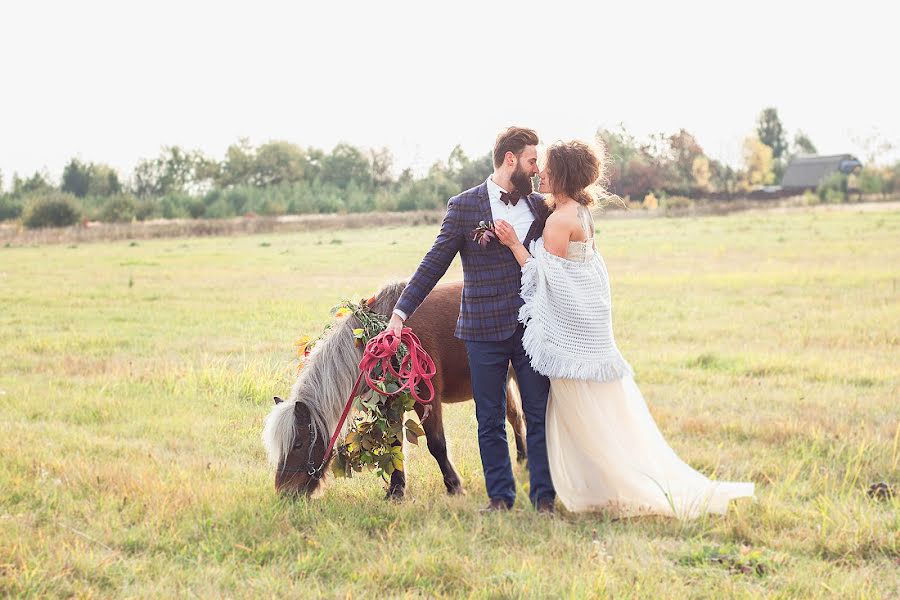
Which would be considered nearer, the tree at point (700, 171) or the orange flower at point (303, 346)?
the orange flower at point (303, 346)

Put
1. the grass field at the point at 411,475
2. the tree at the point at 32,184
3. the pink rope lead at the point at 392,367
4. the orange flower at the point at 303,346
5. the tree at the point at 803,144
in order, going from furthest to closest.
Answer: the tree at the point at 803,144
the tree at the point at 32,184
the orange flower at the point at 303,346
the pink rope lead at the point at 392,367
the grass field at the point at 411,475

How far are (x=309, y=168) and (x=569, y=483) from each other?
71.6 meters

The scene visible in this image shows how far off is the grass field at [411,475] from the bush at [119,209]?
39504 millimetres

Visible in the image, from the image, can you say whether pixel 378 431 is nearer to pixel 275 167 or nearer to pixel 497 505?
pixel 497 505

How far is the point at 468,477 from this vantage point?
557cm

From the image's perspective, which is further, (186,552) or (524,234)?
(524,234)

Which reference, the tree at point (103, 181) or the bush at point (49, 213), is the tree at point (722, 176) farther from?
the bush at point (49, 213)

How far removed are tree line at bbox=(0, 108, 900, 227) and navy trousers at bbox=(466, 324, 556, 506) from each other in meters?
45.5

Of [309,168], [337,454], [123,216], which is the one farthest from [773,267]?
[309,168]

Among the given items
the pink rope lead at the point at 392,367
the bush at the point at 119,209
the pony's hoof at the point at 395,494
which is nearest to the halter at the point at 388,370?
the pink rope lead at the point at 392,367

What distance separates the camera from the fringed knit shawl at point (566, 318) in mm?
4605

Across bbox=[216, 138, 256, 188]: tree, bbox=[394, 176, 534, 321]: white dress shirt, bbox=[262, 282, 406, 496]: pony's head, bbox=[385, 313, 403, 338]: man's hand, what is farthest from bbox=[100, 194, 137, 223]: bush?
bbox=[394, 176, 534, 321]: white dress shirt

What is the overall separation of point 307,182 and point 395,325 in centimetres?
6581

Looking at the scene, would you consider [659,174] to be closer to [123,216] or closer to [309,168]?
[309,168]
